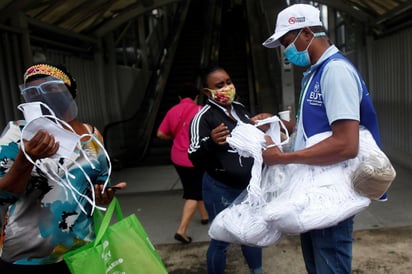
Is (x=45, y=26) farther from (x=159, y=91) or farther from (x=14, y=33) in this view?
(x=159, y=91)

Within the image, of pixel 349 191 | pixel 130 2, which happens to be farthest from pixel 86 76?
pixel 349 191

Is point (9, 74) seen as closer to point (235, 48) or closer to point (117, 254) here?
point (117, 254)

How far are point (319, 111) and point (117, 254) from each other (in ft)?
3.61

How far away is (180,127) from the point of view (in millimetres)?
4684

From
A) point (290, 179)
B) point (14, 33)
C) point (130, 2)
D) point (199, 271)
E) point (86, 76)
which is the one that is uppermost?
point (130, 2)

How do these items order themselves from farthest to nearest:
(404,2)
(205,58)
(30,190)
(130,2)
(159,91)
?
(205,58) < (159,91) < (130,2) < (404,2) < (30,190)

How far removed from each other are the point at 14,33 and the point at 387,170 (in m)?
5.25

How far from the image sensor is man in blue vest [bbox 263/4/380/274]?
171cm

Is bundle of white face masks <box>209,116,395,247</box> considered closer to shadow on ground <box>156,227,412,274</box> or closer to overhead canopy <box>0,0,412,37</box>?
shadow on ground <box>156,227,412,274</box>

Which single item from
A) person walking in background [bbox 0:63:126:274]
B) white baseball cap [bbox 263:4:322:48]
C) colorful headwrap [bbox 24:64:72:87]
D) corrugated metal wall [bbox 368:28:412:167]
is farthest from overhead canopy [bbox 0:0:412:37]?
white baseball cap [bbox 263:4:322:48]

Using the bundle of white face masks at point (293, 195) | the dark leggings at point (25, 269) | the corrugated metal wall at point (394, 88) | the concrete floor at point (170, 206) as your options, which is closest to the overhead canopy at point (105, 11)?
the corrugated metal wall at point (394, 88)

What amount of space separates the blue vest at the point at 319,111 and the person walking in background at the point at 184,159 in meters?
2.45

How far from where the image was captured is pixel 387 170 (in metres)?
1.66

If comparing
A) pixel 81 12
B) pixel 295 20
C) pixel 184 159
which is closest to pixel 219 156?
pixel 295 20
